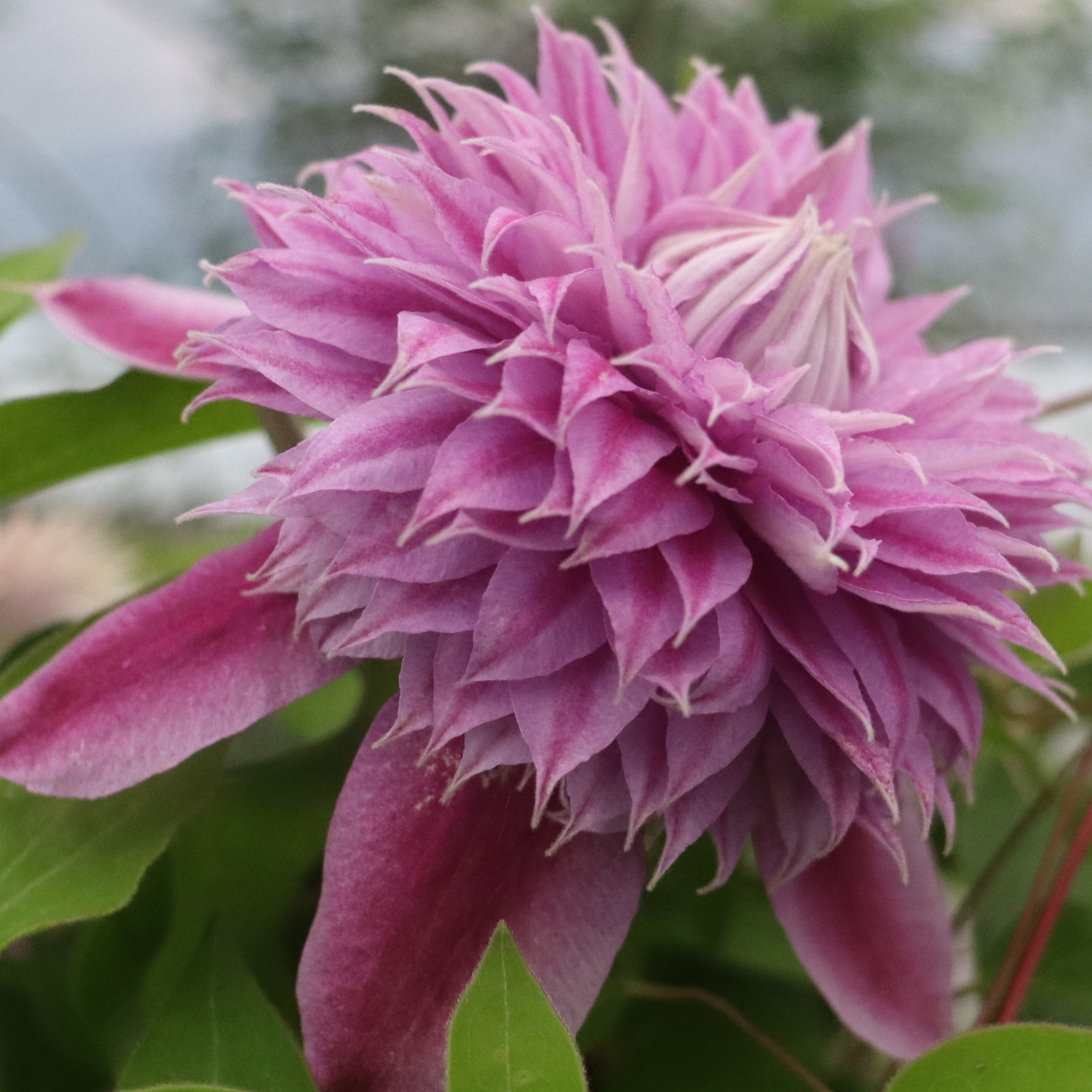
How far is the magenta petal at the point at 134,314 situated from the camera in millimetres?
270

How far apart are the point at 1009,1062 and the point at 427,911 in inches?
4.2

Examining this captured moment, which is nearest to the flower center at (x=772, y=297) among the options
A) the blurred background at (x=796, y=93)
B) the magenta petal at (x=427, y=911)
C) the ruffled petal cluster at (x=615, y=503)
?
the ruffled petal cluster at (x=615, y=503)

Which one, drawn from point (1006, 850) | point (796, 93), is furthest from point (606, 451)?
point (796, 93)

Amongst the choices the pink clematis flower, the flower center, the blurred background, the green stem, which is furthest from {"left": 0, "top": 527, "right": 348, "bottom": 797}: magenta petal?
the blurred background

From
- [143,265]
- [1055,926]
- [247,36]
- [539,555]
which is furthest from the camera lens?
[247,36]

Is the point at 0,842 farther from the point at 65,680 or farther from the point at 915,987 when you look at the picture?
the point at 915,987

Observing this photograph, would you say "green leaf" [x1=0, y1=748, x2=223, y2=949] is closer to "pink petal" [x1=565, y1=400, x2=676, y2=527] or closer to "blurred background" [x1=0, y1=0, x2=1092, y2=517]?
"pink petal" [x1=565, y1=400, x2=676, y2=527]

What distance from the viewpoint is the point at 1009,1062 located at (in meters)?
0.19

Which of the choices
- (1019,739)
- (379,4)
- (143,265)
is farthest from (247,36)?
(1019,739)

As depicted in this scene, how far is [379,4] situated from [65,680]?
1.60 metres

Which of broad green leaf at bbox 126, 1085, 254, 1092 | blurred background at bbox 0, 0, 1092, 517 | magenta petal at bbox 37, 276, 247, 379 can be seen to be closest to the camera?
broad green leaf at bbox 126, 1085, 254, 1092

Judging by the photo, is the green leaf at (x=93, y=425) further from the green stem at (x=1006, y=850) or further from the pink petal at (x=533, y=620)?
the green stem at (x=1006, y=850)

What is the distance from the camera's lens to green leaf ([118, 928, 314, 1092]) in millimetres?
199

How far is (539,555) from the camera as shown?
7.6 inches
